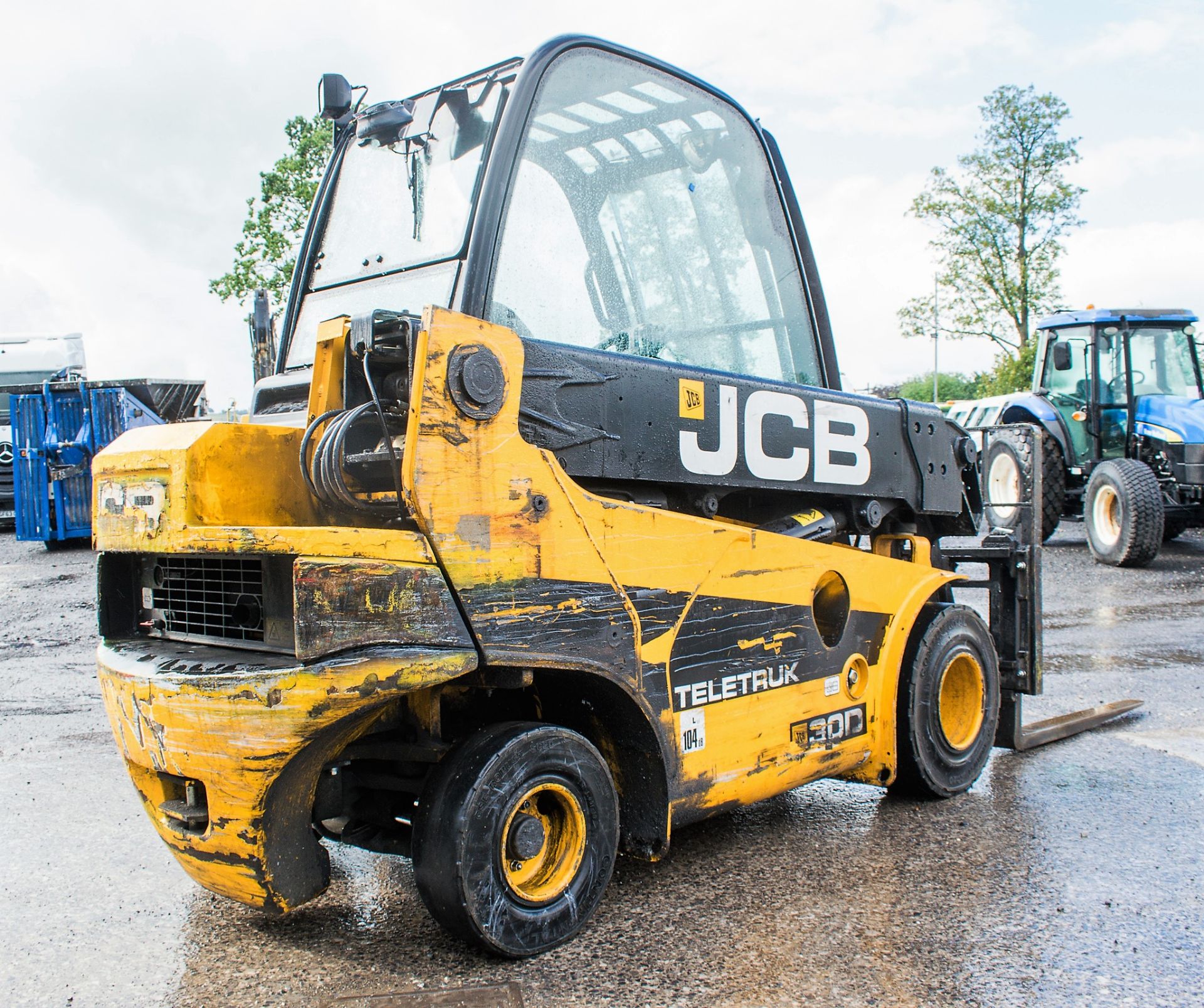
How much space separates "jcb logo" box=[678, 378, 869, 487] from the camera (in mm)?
3510

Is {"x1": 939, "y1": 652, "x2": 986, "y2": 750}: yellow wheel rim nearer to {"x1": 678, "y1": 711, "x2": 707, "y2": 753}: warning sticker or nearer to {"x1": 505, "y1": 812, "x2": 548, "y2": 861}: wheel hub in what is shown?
{"x1": 678, "y1": 711, "x2": 707, "y2": 753}: warning sticker

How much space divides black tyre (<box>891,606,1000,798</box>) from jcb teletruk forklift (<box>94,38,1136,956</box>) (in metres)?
0.02

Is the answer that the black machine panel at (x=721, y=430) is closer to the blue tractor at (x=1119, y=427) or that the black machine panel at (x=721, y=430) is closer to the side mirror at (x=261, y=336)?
the side mirror at (x=261, y=336)

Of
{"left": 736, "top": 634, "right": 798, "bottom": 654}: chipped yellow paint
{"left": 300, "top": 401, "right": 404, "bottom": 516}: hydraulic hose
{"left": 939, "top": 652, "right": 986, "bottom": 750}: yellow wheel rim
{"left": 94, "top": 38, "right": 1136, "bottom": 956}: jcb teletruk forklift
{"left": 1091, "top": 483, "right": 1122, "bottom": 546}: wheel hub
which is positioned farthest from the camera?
{"left": 1091, "top": 483, "right": 1122, "bottom": 546}: wheel hub

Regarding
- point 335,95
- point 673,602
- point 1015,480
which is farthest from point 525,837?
point 1015,480

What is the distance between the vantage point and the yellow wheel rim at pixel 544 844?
290cm

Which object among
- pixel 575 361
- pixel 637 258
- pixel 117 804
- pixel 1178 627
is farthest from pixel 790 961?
pixel 1178 627

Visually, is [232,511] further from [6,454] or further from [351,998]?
[6,454]

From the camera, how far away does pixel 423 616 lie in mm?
2633

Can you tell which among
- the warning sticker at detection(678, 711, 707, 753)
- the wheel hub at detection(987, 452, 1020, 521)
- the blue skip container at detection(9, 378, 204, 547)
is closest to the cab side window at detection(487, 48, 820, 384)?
the warning sticker at detection(678, 711, 707, 753)

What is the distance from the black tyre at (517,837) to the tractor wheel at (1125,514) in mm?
10372

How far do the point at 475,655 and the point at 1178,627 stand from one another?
25.8ft

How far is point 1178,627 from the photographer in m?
8.77

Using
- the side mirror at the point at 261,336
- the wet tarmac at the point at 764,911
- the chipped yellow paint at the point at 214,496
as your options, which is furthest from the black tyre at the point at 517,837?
the side mirror at the point at 261,336
